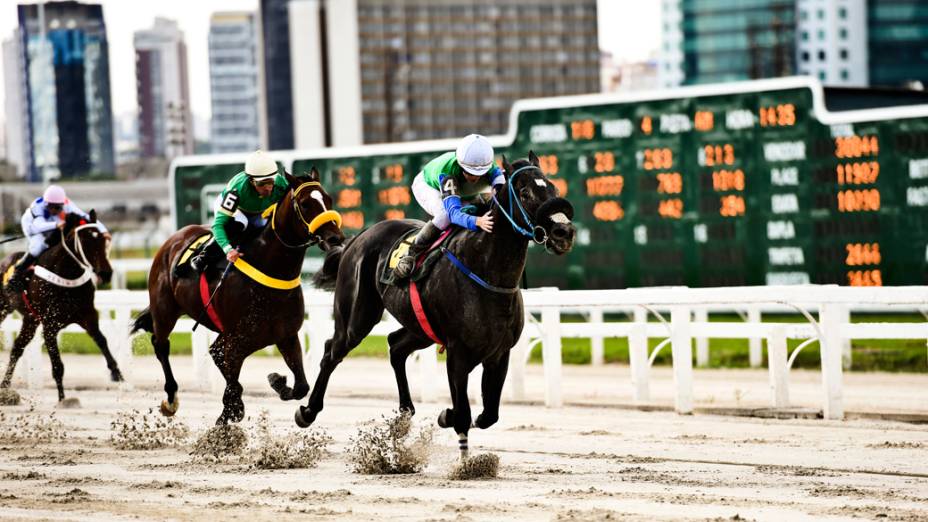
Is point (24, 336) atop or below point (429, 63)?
below

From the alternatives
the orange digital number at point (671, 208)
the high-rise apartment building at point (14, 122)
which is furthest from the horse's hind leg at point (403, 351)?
the high-rise apartment building at point (14, 122)

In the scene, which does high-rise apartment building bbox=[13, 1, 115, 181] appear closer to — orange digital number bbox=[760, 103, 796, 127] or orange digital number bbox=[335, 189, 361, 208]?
orange digital number bbox=[335, 189, 361, 208]

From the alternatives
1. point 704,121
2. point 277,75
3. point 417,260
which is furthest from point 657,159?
point 277,75

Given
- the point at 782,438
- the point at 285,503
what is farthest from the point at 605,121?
the point at 285,503

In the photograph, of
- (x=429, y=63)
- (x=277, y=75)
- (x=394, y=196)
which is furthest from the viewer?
(x=277, y=75)

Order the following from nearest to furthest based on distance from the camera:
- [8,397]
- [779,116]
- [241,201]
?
[241,201] < [8,397] < [779,116]

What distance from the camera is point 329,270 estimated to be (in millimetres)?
10336

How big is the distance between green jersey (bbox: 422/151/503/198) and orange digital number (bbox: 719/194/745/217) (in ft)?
27.1

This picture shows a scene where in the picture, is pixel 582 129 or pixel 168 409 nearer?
pixel 168 409

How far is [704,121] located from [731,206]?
927 mm

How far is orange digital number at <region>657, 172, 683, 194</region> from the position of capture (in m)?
17.3

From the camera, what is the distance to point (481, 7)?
123m

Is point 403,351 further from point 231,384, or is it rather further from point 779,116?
point 779,116

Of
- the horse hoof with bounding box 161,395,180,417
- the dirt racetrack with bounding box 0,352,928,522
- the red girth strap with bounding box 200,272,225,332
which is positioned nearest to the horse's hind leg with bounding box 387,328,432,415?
the dirt racetrack with bounding box 0,352,928,522
